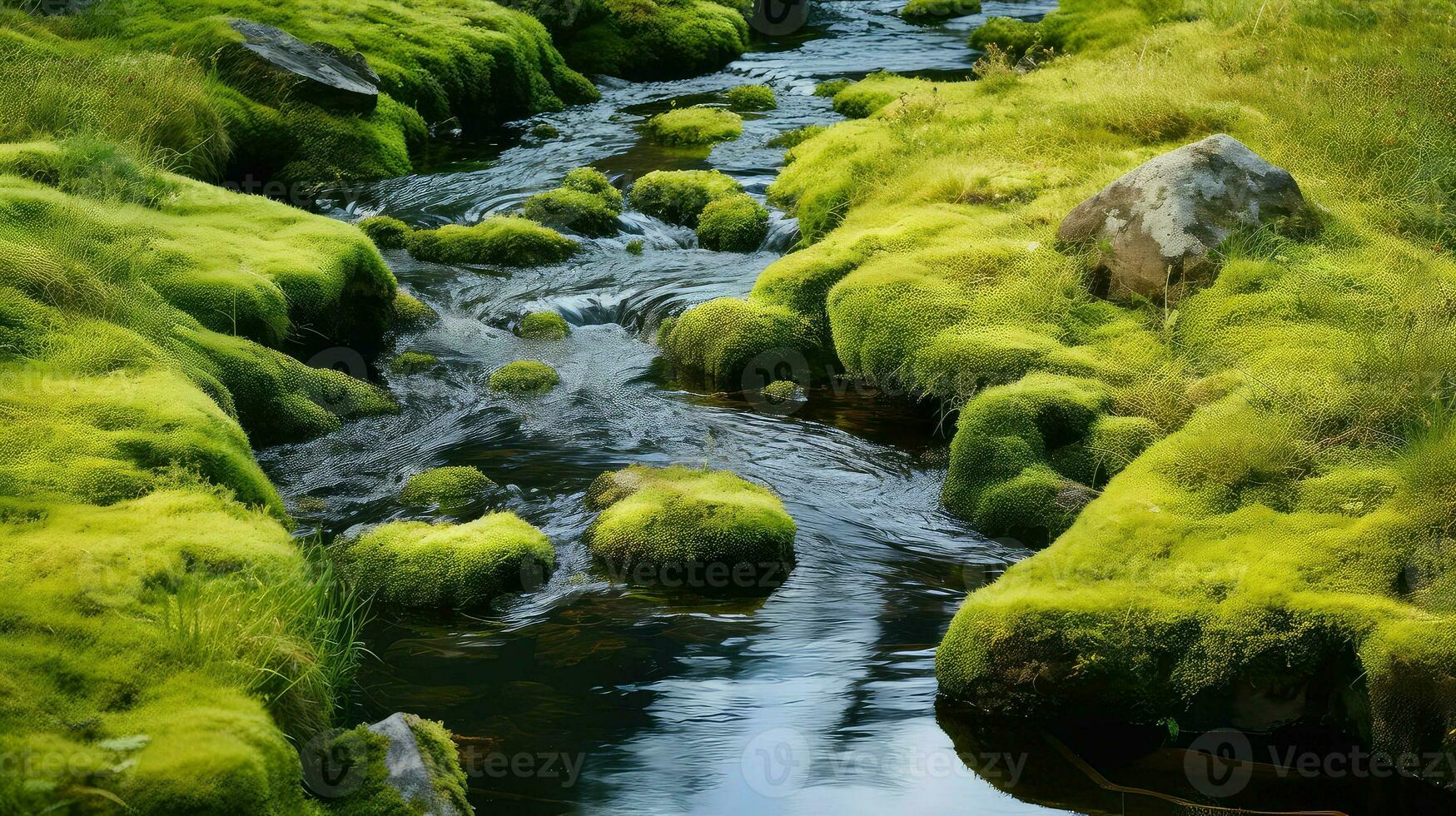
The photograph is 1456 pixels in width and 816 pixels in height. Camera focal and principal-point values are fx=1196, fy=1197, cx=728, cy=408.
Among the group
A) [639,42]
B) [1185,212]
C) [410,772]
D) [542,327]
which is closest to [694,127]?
[639,42]

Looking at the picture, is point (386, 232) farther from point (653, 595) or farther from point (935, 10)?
point (935, 10)

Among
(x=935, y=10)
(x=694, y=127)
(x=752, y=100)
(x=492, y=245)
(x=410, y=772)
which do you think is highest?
(x=935, y=10)

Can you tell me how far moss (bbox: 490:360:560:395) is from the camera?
32.0ft

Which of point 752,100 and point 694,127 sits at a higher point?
point 752,100

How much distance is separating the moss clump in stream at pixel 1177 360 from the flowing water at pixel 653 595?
47cm

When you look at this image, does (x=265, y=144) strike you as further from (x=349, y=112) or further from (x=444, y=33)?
(x=444, y=33)

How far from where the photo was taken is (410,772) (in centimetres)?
443

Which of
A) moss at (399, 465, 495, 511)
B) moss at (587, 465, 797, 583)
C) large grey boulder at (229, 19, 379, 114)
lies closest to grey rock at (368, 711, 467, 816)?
moss at (587, 465, 797, 583)

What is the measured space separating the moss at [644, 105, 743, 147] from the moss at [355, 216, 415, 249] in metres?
5.06

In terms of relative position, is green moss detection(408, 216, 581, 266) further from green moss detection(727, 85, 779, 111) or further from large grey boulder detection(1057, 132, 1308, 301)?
green moss detection(727, 85, 779, 111)

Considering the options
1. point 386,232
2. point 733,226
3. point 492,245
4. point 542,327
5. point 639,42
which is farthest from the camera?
point 639,42

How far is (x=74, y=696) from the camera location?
4016 mm

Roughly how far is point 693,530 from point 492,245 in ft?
22.1

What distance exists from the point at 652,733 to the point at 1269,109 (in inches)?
352
